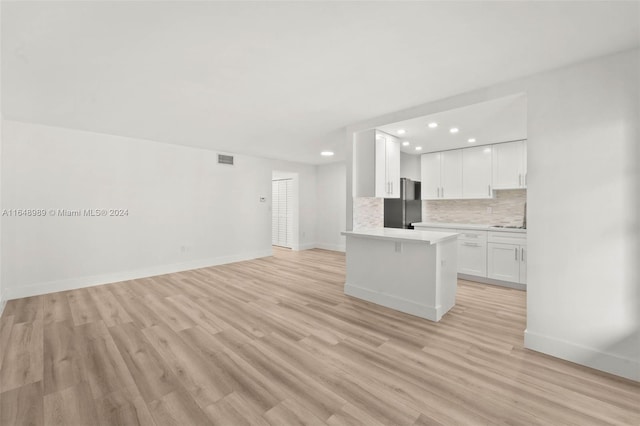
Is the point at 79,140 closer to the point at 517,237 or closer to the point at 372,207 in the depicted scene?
the point at 372,207

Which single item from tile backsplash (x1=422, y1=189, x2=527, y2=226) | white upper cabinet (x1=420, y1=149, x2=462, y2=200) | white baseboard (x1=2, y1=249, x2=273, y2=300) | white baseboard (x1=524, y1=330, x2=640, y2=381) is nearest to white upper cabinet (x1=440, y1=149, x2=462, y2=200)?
white upper cabinet (x1=420, y1=149, x2=462, y2=200)

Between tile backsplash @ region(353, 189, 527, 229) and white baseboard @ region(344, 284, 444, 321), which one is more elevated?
tile backsplash @ region(353, 189, 527, 229)

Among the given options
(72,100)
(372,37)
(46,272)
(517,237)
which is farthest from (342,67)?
(46,272)

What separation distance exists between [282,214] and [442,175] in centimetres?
492

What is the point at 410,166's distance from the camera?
6137 millimetres

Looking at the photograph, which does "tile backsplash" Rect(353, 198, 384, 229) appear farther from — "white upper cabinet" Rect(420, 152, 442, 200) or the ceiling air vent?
the ceiling air vent

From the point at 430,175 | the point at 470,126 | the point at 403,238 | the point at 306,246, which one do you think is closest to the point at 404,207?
the point at 430,175

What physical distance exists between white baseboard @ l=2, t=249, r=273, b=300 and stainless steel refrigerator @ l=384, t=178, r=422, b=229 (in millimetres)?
3630

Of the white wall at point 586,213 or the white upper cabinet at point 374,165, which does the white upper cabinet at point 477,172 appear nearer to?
the white upper cabinet at point 374,165

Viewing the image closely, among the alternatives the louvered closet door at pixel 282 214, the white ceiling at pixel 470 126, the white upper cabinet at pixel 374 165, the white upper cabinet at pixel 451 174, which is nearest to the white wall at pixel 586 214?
the white ceiling at pixel 470 126

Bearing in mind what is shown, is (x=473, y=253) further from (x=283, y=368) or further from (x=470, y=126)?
(x=283, y=368)

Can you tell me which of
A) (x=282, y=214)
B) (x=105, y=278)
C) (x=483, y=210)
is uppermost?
(x=483, y=210)

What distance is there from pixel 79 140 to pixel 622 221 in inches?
264

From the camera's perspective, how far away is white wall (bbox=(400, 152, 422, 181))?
605 cm
